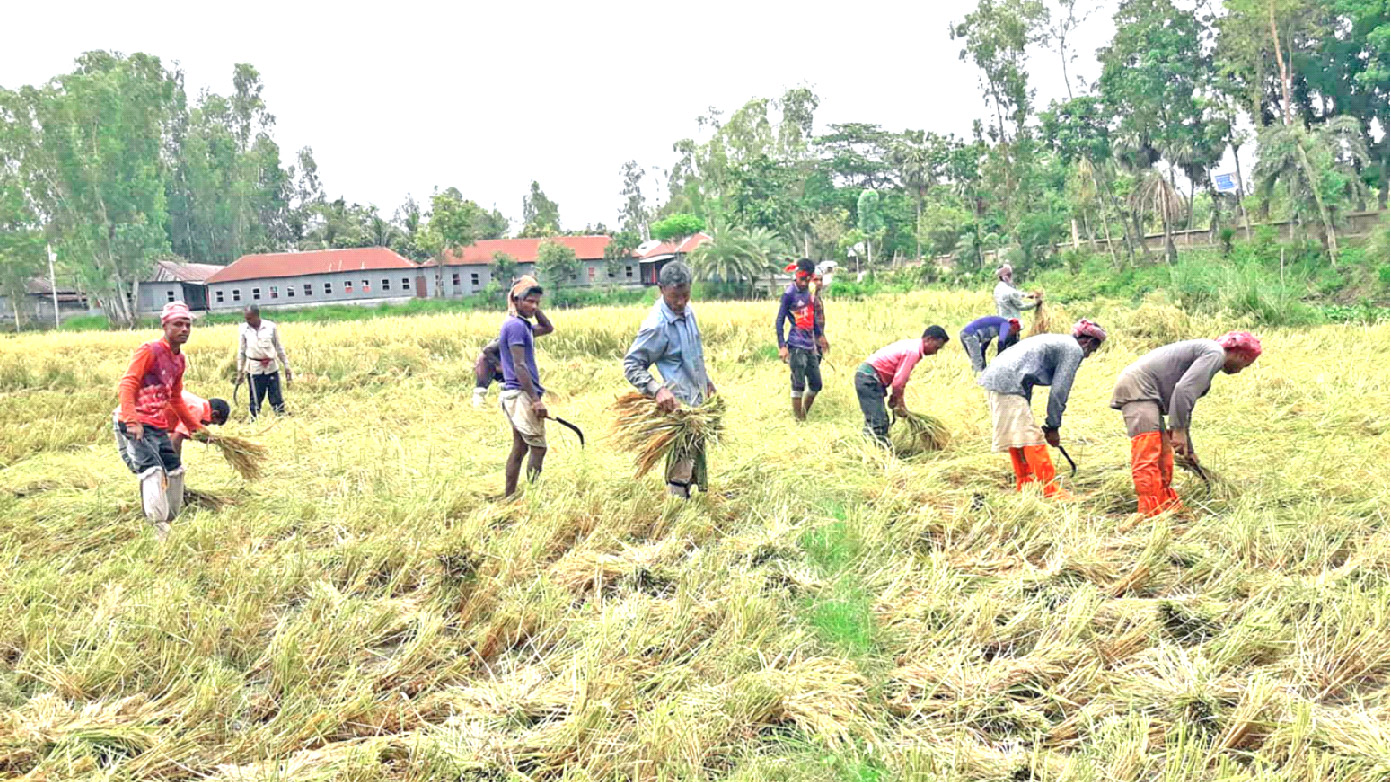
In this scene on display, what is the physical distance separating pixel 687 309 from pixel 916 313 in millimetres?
11890

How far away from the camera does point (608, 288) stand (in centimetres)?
4434

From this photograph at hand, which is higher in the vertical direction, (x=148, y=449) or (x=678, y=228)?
(x=678, y=228)

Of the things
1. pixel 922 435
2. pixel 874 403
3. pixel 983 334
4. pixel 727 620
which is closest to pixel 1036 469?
pixel 922 435

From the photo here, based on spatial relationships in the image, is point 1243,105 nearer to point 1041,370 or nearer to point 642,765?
point 1041,370

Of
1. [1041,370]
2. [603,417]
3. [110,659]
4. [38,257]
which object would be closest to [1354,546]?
[1041,370]

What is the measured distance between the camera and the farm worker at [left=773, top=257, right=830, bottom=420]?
787 centimetres

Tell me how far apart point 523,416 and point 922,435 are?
9.02 feet

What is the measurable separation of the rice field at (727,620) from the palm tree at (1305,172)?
61.7 ft

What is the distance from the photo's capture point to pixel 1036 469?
17.0ft

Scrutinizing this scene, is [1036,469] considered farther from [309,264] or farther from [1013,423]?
[309,264]

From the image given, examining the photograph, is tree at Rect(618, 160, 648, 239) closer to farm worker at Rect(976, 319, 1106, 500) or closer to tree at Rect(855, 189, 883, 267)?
tree at Rect(855, 189, 883, 267)

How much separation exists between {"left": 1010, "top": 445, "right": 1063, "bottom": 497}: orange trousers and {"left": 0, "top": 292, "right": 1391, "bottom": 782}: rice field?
0.54 feet

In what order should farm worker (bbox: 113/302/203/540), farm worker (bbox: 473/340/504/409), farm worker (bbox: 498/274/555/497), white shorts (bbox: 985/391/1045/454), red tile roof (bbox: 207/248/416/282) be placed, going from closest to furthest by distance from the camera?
farm worker (bbox: 113/302/203/540) → white shorts (bbox: 985/391/1045/454) → farm worker (bbox: 498/274/555/497) → farm worker (bbox: 473/340/504/409) → red tile roof (bbox: 207/248/416/282)

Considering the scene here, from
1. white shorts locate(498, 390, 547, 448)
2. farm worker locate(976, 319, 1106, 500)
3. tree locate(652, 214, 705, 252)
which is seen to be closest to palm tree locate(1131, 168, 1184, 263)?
farm worker locate(976, 319, 1106, 500)
